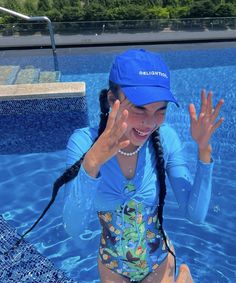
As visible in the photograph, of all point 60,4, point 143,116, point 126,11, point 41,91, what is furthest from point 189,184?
point 60,4

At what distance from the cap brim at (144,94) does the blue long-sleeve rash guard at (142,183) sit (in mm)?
418

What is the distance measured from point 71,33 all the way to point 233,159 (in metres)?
9.86

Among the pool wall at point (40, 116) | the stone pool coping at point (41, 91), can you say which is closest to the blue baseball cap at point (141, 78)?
Result: the pool wall at point (40, 116)

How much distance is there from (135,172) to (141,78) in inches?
22.3

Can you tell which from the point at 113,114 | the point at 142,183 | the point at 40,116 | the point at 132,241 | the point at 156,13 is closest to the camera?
the point at 113,114

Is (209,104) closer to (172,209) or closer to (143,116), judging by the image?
(143,116)

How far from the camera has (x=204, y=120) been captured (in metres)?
2.20

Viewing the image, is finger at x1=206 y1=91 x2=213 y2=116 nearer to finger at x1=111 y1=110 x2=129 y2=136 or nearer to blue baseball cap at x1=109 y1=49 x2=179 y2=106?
blue baseball cap at x1=109 y1=49 x2=179 y2=106

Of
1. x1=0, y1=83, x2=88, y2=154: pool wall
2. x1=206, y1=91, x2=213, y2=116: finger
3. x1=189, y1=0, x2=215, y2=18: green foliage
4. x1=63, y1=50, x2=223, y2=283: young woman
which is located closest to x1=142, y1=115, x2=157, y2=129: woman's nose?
x1=63, y1=50, x2=223, y2=283: young woman

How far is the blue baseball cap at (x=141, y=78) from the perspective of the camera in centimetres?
209

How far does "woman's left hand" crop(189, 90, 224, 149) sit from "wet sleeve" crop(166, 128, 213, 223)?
0.46 ft

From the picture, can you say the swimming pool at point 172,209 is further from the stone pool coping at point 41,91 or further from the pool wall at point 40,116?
the stone pool coping at point 41,91

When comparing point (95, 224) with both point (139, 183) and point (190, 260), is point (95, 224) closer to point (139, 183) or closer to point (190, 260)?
point (190, 260)

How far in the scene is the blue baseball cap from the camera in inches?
82.4
